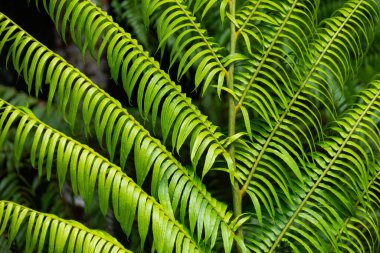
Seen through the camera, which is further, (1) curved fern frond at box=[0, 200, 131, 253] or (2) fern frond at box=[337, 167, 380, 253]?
(2) fern frond at box=[337, 167, 380, 253]

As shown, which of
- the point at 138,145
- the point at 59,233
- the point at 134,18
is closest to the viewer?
the point at 59,233

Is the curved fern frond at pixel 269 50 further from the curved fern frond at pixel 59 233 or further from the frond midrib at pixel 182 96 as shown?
the curved fern frond at pixel 59 233

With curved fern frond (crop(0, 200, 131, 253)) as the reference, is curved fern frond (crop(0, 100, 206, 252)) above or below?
above

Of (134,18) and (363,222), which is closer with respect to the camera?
(363,222)

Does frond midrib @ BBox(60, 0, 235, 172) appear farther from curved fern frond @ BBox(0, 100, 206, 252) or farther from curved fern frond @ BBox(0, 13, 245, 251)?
curved fern frond @ BBox(0, 100, 206, 252)

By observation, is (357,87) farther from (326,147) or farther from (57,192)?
(57,192)

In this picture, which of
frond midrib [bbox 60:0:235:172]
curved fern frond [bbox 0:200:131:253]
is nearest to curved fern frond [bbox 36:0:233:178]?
frond midrib [bbox 60:0:235:172]

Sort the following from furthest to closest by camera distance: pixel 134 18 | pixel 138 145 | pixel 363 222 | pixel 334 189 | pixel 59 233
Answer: pixel 134 18, pixel 363 222, pixel 334 189, pixel 138 145, pixel 59 233

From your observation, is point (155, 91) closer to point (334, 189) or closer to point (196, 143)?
point (196, 143)

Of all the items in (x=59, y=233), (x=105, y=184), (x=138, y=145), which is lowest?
(x=59, y=233)

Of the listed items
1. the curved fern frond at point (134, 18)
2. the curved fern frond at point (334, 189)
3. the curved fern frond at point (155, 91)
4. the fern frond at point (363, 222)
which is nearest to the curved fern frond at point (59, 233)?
the curved fern frond at point (155, 91)

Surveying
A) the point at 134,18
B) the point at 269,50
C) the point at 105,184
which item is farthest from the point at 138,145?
the point at 134,18

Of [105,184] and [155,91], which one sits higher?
[155,91]

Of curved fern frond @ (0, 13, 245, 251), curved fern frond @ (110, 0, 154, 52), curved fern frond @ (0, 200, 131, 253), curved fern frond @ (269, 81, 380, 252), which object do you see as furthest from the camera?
curved fern frond @ (110, 0, 154, 52)
